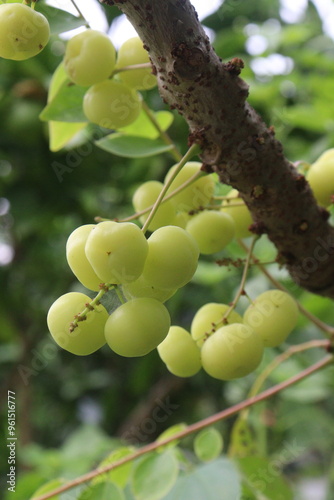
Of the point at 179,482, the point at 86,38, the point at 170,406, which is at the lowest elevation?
the point at 170,406

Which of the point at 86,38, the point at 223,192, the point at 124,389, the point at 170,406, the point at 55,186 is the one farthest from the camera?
the point at 124,389

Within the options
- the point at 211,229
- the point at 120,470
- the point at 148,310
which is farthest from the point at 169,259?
the point at 120,470

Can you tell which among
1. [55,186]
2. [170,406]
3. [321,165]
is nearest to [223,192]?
[321,165]

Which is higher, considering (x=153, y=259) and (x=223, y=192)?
(x=153, y=259)

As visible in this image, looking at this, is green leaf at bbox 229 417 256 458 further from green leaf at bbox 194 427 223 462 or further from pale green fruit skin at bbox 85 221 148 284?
pale green fruit skin at bbox 85 221 148 284

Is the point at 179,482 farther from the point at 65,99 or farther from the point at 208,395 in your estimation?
the point at 208,395

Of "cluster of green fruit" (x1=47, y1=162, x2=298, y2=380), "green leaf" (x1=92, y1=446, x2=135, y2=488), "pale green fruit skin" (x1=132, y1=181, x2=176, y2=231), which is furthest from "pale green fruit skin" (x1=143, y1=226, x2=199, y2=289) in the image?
"green leaf" (x1=92, y1=446, x2=135, y2=488)

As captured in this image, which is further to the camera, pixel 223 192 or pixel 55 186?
pixel 55 186
